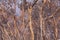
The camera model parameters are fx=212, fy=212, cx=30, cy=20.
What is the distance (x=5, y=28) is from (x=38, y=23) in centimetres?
42

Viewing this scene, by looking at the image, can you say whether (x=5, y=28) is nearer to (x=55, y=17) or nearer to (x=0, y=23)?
(x=0, y=23)

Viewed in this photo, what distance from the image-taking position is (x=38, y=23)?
2.57 meters

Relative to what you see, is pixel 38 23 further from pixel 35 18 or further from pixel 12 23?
pixel 12 23

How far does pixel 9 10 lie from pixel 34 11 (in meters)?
0.32

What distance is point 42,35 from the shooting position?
2.55 m

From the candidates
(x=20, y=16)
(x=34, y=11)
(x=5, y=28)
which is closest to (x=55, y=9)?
(x=34, y=11)

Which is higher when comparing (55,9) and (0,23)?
(55,9)

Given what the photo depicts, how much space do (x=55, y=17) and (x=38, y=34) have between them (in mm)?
289

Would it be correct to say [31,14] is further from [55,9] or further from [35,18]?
[55,9]

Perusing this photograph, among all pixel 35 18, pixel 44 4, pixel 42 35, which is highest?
pixel 44 4

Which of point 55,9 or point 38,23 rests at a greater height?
point 55,9

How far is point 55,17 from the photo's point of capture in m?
2.54

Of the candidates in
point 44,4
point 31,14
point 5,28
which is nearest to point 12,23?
point 5,28

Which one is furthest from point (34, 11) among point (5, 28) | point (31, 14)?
point (5, 28)
